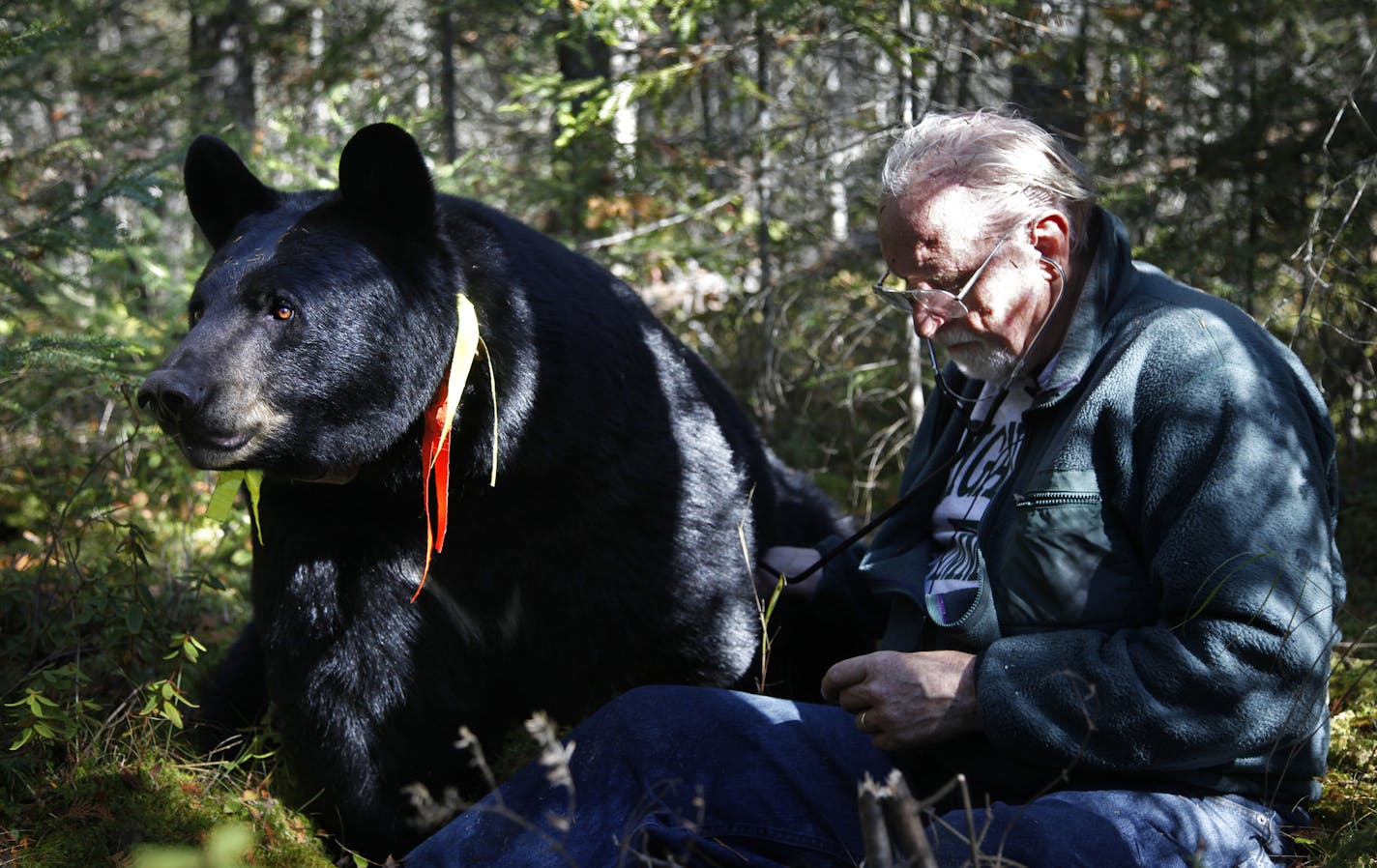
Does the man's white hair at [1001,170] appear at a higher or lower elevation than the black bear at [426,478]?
higher

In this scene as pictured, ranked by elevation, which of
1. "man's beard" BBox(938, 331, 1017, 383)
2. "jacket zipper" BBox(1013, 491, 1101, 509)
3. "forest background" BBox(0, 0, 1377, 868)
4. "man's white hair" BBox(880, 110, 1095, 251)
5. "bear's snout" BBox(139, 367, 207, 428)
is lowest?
"forest background" BBox(0, 0, 1377, 868)

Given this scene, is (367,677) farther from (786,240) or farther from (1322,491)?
(786,240)

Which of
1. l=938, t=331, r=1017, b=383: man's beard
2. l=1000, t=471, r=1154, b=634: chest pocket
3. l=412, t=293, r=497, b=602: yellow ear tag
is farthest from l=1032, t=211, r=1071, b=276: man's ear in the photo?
l=412, t=293, r=497, b=602: yellow ear tag

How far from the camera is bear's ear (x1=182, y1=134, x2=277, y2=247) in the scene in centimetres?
293

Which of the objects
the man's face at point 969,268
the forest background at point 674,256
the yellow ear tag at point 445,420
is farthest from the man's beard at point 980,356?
the yellow ear tag at point 445,420

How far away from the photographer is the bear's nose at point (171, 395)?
8.07 feet

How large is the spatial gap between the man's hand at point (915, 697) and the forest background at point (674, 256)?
774 millimetres

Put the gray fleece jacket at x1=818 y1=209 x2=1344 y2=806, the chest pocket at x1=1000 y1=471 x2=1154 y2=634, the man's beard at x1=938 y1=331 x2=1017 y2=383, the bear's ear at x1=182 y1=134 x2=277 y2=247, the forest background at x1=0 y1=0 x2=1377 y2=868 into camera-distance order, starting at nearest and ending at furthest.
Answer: the gray fleece jacket at x1=818 y1=209 x2=1344 y2=806 < the chest pocket at x1=1000 y1=471 x2=1154 y2=634 < the man's beard at x1=938 y1=331 x2=1017 y2=383 < the bear's ear at x1=182 y1=134 x2=277 y2=247 < the forest background at x1=0 y1=0 x2=1377 y2=868

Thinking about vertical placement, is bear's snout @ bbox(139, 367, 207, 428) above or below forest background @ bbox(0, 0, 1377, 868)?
above

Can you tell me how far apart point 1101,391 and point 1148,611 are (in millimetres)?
440

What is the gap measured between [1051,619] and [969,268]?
2.48ft

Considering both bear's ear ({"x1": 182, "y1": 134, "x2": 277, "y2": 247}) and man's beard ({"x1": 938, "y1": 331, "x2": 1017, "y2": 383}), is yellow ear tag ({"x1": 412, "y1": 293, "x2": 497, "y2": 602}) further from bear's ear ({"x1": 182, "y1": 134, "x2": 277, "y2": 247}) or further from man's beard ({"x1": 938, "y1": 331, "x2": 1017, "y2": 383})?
man's beard ({"x1": 938, "y1": 331, "x2": 1017, "y2": 383})

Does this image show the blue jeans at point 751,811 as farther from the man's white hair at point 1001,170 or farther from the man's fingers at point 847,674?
the man's white hair at point 1001,170

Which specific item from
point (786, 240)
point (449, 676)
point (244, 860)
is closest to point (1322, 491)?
point (449, 676)
